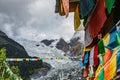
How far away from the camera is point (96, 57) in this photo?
14.6 m

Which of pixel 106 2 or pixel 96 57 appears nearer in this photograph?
pixel 106 2

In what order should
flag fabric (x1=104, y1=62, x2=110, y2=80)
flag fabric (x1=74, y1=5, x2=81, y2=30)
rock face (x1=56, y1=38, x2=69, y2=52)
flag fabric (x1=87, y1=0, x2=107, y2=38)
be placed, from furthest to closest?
1. rock face (x1=56, y1=38, x2=69, y2=52)
2. flag fabric (x1=74, y1=5, x2=81, y2=30)
3. flag fabric (x1=87, y1=0, x2=107, y2=38)
4. flag fabric (x1=104, y1=62, x2=110, y2=80)

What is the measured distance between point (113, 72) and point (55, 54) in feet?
477

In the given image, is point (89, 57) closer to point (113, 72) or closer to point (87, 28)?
point (87, 28)

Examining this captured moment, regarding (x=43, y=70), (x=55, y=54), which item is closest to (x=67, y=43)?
(x=55, y=54)

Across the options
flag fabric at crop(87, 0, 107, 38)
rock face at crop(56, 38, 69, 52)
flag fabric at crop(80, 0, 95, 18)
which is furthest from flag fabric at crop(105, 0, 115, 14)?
rock face at crop(56, 38, 69, 52)

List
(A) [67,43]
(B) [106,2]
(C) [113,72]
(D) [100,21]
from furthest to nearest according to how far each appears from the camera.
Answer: (A) [67,43] < (D) [100,21] < (B) [106,2] < (C) [113,72]

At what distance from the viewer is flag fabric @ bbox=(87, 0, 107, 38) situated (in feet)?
43.4

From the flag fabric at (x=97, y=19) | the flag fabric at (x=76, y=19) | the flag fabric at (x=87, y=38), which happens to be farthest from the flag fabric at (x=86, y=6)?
the flag fabric at (x=76, y=19)

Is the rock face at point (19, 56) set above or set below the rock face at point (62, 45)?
below

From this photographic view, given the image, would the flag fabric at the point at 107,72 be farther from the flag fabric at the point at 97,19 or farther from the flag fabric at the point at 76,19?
the flag fabric at the point at 76,19

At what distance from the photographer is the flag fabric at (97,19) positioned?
43.4 ft

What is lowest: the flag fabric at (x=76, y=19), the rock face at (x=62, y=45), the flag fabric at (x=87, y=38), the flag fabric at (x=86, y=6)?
the flag fabric at (x=87, y=38)

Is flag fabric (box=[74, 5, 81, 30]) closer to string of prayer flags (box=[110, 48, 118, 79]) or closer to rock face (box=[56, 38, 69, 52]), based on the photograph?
string of prayer flags (box=[110, 48, 118, 79])
